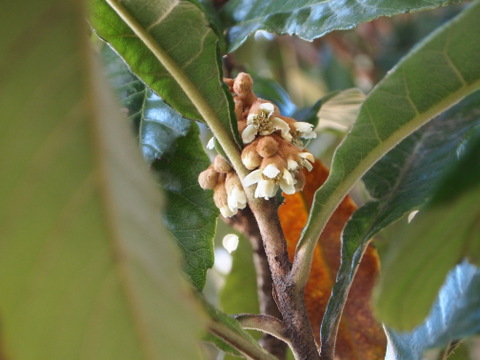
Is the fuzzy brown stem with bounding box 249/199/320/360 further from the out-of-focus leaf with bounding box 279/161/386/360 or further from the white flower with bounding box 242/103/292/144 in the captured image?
the out-of-focus leaf with bounding box 279/161/386/360

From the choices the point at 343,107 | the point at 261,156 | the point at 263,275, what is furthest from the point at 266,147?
the point at 343,107

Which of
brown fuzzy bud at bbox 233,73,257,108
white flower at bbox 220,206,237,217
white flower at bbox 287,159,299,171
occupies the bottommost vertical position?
white flower at bbox 220,206,237,217

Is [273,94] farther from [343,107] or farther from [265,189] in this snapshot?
[265,189]

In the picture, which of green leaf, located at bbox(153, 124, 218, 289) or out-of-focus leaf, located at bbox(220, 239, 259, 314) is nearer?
green leaf, located at bbox(153, 124, 218, 289)

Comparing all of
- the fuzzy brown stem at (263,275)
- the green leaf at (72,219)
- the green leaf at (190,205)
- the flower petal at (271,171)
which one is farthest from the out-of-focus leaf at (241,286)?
the green leaf at (72,219)

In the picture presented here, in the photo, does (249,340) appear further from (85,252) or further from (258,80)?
(258,80)

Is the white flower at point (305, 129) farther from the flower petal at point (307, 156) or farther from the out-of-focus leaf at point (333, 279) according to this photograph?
the out-of-focus leaf at point (333, 279)

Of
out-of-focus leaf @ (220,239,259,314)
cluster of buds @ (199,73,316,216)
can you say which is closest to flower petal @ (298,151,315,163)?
cluster of buds @ (199,73,316,216)
